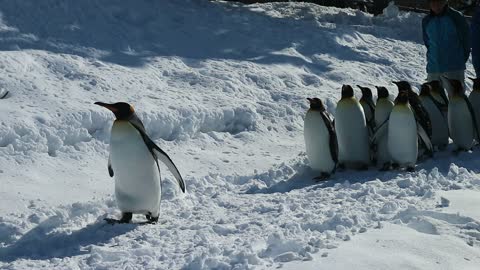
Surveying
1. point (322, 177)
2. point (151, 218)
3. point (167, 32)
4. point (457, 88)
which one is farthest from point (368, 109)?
point (167, 32)

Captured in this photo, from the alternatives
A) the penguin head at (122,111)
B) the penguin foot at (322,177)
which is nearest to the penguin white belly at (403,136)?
the penguin foot at (322,177)

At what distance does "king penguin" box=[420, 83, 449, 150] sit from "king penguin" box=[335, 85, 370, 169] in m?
0.96

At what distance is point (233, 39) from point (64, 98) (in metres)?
3.78

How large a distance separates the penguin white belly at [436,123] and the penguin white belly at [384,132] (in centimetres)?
56

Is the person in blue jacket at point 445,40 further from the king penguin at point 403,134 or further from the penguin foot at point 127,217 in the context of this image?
the penguin foot at point 127,217

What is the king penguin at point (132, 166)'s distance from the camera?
5520 millimetres

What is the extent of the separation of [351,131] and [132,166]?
2.54m

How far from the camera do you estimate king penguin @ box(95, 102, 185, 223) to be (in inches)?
217

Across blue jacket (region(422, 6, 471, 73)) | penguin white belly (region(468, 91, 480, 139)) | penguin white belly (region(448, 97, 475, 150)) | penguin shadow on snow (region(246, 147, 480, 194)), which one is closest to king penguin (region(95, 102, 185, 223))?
penguin shadow on snow (region(246, 147, 480, 194))

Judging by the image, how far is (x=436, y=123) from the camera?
807 centimetres

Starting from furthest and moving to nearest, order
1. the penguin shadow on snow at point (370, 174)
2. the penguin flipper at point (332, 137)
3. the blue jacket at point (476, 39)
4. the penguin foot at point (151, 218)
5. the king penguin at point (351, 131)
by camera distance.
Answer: the blue jacket at point (476, 39), the king penguin at point (351, 131), the penguin flipper at point (332, 137), the penguin shadow on snow at point (370, 174), the penguin foot at point (151, 218)

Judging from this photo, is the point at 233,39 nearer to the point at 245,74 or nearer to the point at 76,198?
the point at 245,74

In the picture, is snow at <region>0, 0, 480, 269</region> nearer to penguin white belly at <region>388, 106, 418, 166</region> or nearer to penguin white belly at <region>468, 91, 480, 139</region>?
penguin white belly at <region>388, 106, 418, 166</region>

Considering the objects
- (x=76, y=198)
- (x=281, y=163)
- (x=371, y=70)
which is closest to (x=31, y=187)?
(x=76, y=198)
